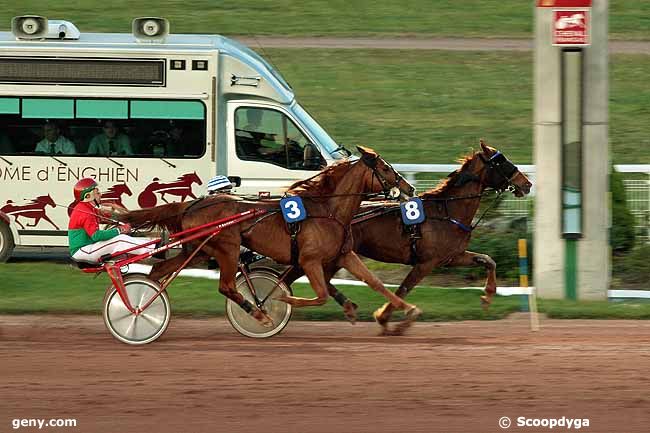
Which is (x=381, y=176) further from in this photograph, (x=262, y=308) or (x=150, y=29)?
(x=150, y=29)

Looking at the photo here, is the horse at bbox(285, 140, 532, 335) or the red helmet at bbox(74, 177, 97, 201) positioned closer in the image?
the red helmet at bbox(74, 177, 97, 201)

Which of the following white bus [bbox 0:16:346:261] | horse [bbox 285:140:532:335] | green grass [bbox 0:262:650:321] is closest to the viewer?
horse [bbox 285:140:532:335]

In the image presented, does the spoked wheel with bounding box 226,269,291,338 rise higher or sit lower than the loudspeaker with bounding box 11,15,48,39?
lower

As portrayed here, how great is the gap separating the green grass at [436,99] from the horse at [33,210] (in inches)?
316

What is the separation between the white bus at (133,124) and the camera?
52.5ft

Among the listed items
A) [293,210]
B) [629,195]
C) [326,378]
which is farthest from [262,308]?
[629,195]

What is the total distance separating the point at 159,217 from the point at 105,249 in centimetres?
63

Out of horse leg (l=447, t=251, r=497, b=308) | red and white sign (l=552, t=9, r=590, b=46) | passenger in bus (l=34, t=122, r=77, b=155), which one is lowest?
horse leg (l=447, t=251, r=497, b=308)

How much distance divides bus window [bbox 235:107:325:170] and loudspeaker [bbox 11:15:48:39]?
274 centimetres

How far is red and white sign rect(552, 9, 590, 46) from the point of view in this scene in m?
13.5

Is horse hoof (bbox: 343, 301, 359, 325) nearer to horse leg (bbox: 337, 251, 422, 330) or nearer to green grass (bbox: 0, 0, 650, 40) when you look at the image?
horse leg (bbox: 337, 251, 422, 330)

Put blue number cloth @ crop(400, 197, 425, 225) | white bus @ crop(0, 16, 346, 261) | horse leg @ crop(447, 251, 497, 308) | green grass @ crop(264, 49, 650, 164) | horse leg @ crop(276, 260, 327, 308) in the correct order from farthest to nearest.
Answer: green grass @ crop(264, 49, 650, 164)
white bus @ crop(0, 16, 346, 261)
horse leg @ crop(447, 251, 497, 308)
blue number cloth @ crop(400, 197, 425, 225)
horse leg @ crop(276, 260, 327, 308)

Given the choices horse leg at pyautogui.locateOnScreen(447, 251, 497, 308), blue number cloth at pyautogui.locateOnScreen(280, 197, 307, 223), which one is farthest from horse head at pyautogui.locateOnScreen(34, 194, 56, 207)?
horse leg at pyautogui.locateOnScreen(447, 251, 497, 308)

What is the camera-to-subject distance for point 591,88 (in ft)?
45.7
